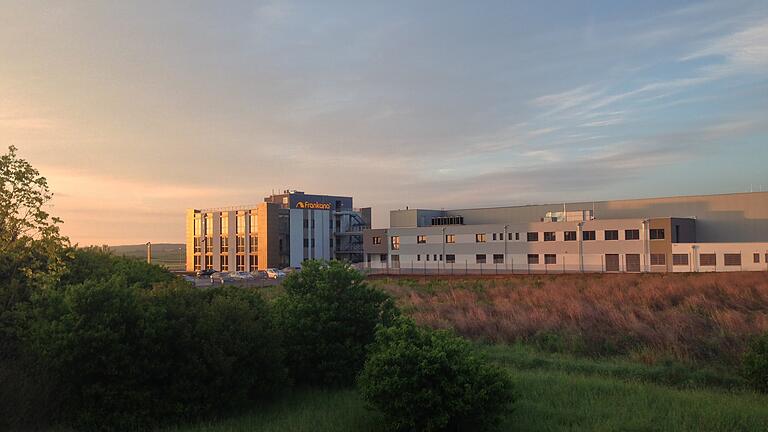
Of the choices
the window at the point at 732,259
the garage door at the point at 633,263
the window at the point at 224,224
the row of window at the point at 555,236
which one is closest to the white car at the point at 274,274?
the row of window at the point at 555,236

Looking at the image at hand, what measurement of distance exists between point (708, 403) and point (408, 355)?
5850 mm

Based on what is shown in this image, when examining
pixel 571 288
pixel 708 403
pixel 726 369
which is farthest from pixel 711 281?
pixel 708 403

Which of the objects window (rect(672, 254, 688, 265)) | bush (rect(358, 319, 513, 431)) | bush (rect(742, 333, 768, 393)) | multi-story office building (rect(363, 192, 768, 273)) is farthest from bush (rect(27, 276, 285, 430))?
window (rect(672, 254, 688, 265))

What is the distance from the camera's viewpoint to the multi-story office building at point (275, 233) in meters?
93.2

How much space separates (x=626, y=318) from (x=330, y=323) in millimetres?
12011

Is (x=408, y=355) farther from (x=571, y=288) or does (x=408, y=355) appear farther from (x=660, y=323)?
(x=571, y=288)

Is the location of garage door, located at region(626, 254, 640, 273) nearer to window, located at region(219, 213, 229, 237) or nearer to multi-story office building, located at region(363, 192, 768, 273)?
multi-story office building, located at region(363, 192, 768, 273)

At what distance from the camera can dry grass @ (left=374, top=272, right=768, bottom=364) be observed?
56.9ft

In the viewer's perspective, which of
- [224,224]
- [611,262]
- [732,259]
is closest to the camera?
[732,259]

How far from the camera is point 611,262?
67438 mm

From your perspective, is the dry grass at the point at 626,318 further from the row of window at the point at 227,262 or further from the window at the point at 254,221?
the row of window at the point at 227,262

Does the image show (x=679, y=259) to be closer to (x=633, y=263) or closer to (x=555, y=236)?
(x=633, y=263)

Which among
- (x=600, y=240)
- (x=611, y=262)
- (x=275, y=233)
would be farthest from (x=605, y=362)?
(x=275, y=233)

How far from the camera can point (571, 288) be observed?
109ft
